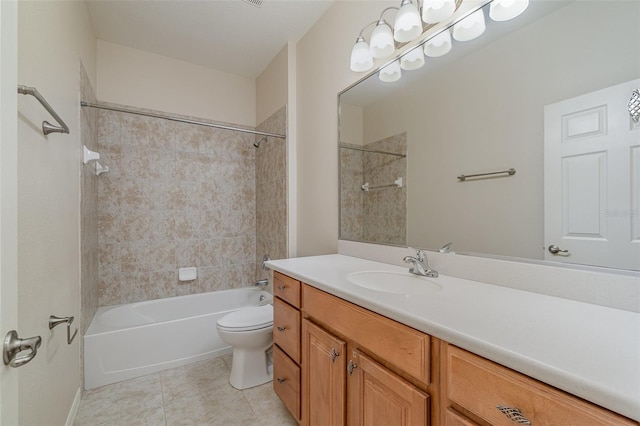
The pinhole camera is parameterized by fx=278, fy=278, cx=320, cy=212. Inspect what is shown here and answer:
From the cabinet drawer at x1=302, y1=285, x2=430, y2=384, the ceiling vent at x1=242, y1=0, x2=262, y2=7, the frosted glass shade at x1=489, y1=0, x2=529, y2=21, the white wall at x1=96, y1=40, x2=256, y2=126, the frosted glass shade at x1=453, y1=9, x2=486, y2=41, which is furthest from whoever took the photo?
the white wall at x1=96, y1=40, x2=256, y2=126

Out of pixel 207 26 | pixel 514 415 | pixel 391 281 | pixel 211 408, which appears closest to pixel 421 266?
pixel 391 281

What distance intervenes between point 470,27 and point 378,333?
1.30 meters

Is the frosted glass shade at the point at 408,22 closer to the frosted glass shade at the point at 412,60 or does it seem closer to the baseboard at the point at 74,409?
the frosted glass shade at the point at 412,60

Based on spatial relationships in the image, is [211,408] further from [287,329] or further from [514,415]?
[514,415]

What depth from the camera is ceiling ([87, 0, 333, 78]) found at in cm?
199

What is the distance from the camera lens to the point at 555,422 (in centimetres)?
51

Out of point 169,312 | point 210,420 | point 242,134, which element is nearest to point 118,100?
point 242,134

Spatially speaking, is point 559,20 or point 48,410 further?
point 48,410

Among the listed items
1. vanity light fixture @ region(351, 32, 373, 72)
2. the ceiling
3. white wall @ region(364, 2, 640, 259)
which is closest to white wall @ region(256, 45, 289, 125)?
the ceiling

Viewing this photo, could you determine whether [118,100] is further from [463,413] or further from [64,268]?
[463,413]

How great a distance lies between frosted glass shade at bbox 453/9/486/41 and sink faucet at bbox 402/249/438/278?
0.97 metres

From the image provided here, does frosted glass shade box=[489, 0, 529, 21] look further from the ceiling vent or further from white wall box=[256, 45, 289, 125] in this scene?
white wall box=[256, 45, 289, 125]

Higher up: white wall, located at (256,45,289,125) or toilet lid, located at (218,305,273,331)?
white wall, located at (256,45,289,125)

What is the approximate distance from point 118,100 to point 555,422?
3308mm
